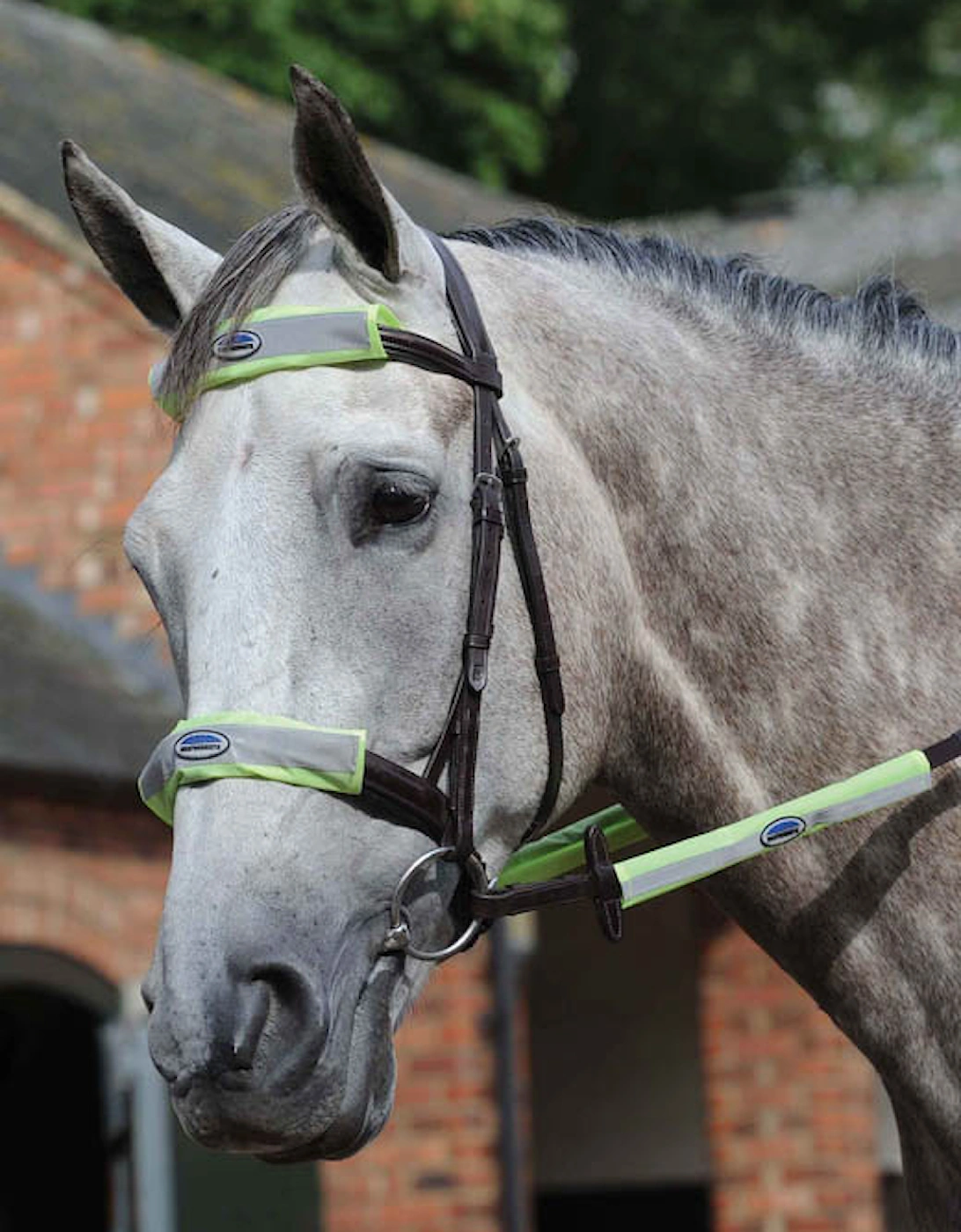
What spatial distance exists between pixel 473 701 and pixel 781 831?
47cm

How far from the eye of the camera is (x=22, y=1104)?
39.8 feet

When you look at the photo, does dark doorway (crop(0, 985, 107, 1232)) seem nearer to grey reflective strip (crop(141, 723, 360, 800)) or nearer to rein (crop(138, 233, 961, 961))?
rein (crop(138, 233, 961, 961))

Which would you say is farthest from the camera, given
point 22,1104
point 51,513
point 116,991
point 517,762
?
point 22,1104

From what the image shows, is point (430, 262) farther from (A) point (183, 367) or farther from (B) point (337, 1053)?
(B) point (337, 1053)

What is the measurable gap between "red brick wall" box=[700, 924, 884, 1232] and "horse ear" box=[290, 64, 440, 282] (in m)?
7.32

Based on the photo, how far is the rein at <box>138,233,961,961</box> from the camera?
266cm

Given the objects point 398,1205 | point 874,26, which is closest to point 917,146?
point 874,26

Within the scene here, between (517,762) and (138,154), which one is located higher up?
(138,154)

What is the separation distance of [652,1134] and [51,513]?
5.06m

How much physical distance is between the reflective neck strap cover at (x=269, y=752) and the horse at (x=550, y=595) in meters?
0.02

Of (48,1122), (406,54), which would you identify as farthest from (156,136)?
(406,54)

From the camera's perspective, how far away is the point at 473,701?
280 centimetres

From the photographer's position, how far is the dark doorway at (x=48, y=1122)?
11.9 metres

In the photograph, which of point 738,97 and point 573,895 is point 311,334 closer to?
point 573,895
